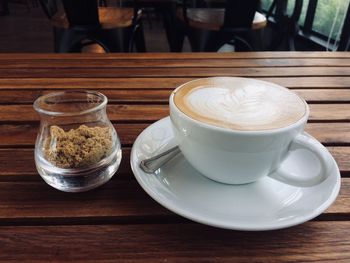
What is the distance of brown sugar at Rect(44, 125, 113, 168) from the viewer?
0.31 m

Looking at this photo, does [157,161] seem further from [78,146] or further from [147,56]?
[147,56]

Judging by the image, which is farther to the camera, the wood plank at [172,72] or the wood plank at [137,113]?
the wood plank at [172,72]

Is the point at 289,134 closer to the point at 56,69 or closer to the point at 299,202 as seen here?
the point at 299,202

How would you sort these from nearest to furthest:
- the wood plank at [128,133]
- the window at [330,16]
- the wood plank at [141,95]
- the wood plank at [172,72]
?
the wood plank at [128,133] → the wood plank at [141,95] → the wood plank at [172,72] → the window at [330,16]

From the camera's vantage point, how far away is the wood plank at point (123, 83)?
60 cm

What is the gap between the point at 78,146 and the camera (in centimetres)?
32

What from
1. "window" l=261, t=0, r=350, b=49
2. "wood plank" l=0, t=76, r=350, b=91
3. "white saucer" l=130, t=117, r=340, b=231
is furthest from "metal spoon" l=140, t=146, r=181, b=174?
"window" l=261, t=0, r=350, b=49

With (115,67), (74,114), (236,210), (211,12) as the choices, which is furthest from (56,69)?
(211,12)

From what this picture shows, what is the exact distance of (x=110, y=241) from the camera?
0.27 metres

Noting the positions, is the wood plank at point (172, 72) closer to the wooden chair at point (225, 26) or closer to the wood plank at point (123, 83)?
the wood plank at point (123, 83)

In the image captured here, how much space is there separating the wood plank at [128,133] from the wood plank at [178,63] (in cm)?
28

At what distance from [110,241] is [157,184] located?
7 cm

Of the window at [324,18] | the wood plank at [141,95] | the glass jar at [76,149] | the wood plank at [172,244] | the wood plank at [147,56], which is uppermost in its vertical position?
the glass jar at [76,149]

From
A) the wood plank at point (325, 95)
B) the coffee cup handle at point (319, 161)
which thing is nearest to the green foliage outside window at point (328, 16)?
the wood plank at point (325, 95)
